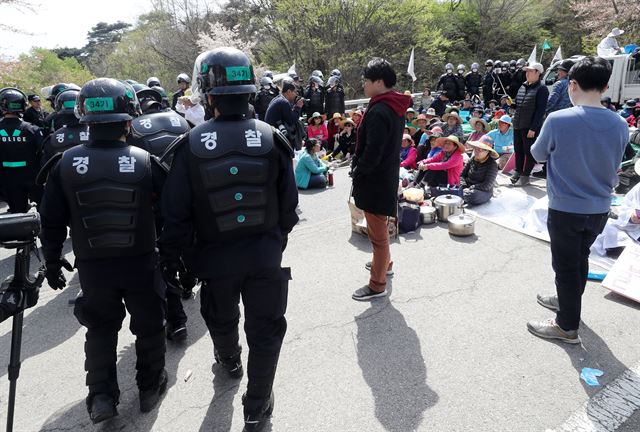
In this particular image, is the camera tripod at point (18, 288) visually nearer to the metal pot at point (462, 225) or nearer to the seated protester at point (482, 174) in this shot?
the metal pot at point (462, 225)

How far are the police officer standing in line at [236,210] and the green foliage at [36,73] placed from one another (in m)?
18.4

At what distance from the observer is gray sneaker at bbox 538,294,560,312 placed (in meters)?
3.59

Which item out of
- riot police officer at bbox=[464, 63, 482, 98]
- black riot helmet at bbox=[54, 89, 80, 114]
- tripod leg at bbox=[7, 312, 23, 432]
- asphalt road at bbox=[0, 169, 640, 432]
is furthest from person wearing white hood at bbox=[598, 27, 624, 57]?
tripod leg at bbox=[7, 312, 23, 432]

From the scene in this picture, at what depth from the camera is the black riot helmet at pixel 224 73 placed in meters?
2.15

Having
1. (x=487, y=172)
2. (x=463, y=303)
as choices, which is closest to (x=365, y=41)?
(x=487, y=172)

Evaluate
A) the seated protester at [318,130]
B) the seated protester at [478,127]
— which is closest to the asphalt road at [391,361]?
the seated protester at [478,127]

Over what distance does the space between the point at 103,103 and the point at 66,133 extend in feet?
7.08

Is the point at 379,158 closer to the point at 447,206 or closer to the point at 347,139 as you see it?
the point at 447,206

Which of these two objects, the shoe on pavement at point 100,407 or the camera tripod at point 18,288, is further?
the shoe on pavement at point 100,407

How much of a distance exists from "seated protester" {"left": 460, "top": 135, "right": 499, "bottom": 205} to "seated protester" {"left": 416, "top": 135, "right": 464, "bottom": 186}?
8.6 inches

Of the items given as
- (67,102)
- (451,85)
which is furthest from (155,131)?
(451,85)

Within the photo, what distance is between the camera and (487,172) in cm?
641

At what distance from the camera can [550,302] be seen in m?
3.62

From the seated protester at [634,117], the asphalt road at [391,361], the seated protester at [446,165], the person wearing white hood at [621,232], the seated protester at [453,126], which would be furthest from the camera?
the seated protester at [634,117]
